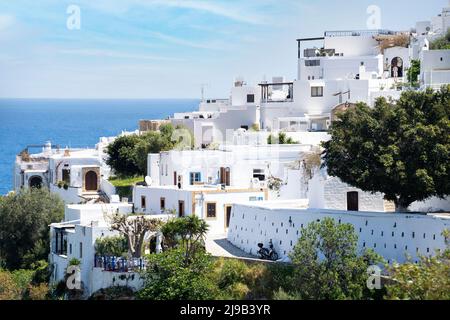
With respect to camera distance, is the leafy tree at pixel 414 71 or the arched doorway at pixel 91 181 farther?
the leafy tree at pixel 414 71

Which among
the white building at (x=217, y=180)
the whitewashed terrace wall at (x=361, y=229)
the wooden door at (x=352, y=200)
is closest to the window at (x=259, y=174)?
the white building at (x=217, y=180)

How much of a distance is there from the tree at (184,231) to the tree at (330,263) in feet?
13.8

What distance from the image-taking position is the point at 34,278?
1762 inches

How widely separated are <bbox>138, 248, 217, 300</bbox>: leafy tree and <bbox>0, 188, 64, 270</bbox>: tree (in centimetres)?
1083

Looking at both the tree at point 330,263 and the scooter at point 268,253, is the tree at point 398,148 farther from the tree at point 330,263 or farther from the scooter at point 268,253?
the scooter at point 268,253

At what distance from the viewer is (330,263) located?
35.4 metres

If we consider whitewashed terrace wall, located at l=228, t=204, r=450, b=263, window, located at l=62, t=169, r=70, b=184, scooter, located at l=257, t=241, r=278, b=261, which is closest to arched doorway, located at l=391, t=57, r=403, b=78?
window, located at l=62, t=169, r=70, b=184

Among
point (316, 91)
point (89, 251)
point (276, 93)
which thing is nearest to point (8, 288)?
point (89, 251)

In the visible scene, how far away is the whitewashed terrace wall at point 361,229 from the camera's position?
35.3 m

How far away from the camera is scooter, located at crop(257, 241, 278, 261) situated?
39312 millimetres
